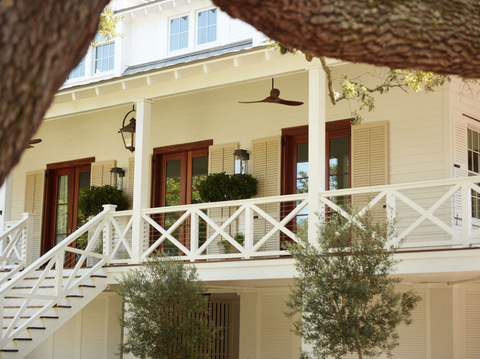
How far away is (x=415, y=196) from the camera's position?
930cm

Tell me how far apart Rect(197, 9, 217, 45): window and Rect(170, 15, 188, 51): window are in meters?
0.34

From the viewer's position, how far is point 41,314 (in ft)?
29.8

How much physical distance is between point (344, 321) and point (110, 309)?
6.78 meters

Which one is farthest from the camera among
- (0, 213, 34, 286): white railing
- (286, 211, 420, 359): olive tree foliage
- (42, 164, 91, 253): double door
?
(42, 164, 91, 253): double door

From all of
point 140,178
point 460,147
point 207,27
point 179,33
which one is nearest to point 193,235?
point 140,178

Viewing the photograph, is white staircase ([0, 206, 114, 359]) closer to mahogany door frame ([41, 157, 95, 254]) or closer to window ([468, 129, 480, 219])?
mahogany door frame ([41, 157, 95, 254])

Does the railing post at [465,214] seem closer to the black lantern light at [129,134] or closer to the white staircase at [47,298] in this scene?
the white staircase at [47,298]

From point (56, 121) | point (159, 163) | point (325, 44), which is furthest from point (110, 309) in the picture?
point (325, 44)

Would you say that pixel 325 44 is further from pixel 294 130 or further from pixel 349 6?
pixel 294 130

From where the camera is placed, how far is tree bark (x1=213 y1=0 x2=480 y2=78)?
8.30ft

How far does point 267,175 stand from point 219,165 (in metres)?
0.99

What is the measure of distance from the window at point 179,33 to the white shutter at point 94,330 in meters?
5.07

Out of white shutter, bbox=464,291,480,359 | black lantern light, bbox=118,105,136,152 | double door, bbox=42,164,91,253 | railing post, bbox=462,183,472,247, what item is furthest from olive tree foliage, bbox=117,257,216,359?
double door, bbox=42,164,91,253

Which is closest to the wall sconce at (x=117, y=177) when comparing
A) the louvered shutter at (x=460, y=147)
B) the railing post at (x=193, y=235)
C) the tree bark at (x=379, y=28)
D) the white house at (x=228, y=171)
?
the white house at (x=228, y=171)
